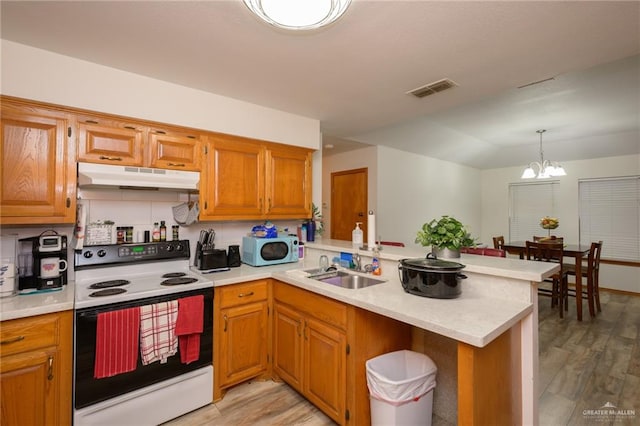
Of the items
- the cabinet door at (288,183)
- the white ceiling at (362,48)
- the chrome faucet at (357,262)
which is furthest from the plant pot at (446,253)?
the cabinet door at (288,183)

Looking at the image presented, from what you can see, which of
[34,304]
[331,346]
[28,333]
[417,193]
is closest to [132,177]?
[34,304]

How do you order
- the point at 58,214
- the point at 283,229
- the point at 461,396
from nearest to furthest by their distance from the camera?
1. the point at 461,396
2. the point at 58,214
3. the point at 283,229

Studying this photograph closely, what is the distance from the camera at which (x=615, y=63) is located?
254cm

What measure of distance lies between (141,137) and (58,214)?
730mm

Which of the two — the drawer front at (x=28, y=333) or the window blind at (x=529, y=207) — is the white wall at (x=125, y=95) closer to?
the drawer front at (x=28, y=333)

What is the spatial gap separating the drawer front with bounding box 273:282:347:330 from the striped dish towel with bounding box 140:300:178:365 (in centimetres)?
74

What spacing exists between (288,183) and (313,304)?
137 centimetres

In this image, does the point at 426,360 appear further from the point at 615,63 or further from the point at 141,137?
the point at 615,63

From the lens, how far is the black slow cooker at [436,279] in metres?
1.63

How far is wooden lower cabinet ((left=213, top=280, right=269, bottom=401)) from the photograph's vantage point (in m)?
2.10

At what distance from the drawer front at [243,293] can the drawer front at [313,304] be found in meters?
0.10

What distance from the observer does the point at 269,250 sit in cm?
264

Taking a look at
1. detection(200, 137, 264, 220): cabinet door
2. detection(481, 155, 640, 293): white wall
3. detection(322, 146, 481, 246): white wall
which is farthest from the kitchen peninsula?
detection(481, 155, 640, 293): white wall

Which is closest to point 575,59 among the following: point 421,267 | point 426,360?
point 421,267
